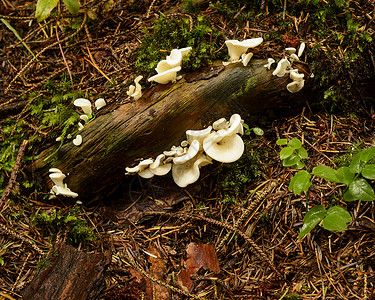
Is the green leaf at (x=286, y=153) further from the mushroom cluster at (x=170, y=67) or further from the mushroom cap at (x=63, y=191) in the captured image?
the mushroom cap at (x=63, y=191)

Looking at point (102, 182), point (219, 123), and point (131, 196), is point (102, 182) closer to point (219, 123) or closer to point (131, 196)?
point (131, 196)

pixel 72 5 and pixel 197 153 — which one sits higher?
pixel 72 5

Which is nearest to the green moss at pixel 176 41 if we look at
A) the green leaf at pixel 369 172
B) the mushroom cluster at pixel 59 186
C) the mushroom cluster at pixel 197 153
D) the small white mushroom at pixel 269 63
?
the small white mushroom at pixel 269 63

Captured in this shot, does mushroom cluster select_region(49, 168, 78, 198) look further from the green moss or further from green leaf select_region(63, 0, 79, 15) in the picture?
green leaf select_region(63, 0, 79, 15)

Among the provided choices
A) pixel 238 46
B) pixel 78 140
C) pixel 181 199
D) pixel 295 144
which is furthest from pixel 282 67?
pixel 78 140

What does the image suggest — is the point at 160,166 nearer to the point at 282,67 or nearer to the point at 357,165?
the point at 282,67

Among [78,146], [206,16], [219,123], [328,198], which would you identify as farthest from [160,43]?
[328,198]
